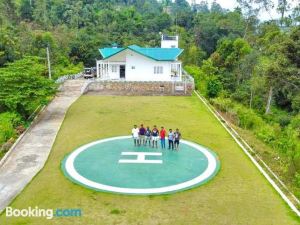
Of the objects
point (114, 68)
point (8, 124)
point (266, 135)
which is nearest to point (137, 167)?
point (8, 124)

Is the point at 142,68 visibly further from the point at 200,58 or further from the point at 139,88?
the point at 200,58

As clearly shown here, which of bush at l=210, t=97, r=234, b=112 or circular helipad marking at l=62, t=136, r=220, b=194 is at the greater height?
bush at l=210, t=97, r=234, b=112

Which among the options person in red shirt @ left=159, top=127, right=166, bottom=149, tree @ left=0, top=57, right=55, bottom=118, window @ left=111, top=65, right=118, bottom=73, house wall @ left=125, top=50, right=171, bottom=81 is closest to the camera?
person in red shirt @ left=159, top=127, right=166, bottom=149

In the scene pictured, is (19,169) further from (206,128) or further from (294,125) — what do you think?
(294,125)

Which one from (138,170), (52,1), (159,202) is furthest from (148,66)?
(52,1)

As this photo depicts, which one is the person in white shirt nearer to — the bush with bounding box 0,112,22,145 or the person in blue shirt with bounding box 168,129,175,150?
the person in blue shirt with bounding box 168,129,175,150

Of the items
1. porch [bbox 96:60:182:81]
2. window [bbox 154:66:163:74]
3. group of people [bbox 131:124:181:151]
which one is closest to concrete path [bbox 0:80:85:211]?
group of people [bbox 131:124:181:151]

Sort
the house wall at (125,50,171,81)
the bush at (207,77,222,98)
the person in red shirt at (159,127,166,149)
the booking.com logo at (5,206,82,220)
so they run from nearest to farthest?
the booking.com logo at (5,206,82,220) < the person in red shirt at (159,127,166,149) < the bush at (207,77,222,98) < the house wall at (125,50,171,81)

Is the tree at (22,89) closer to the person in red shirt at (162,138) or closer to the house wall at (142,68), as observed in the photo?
the person in red shirt at (162,138)
